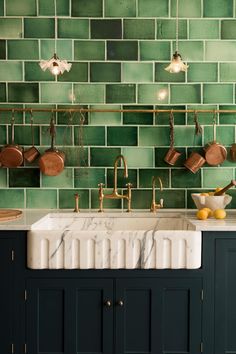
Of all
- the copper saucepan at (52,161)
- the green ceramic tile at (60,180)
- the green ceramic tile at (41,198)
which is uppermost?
the copper saucepan at (52,161)

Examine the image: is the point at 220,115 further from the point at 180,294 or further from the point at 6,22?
the point at 6,22

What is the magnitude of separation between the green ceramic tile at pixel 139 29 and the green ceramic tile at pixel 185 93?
1.20ft

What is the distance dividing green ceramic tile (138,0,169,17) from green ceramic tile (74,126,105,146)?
0.79 metres

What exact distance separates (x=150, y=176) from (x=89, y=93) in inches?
26.1

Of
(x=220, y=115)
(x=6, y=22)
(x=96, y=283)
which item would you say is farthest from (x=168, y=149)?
(x=6, y=22)

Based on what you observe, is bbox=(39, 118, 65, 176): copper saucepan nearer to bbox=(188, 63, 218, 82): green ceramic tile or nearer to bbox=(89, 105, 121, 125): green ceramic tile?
bbox=(89, 105, 121, 125): green ceramic tile

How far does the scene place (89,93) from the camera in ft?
11.5

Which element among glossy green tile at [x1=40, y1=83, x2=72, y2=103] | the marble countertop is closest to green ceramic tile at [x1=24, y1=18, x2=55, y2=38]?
glossy green tile at [x1=40, y1=83, x2=72, y2=103]

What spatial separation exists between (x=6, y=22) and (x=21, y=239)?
1477 millimetres

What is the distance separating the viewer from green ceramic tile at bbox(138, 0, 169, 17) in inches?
138

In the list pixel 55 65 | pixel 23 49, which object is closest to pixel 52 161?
pixel 55 65

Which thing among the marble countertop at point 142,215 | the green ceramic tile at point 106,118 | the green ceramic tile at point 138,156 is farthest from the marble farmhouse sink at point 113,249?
the green ceramic tile at point 106,118

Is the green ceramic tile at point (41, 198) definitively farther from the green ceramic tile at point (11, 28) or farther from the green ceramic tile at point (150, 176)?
the green ceramic tile at point (11, 28)

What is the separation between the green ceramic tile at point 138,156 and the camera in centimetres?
353
